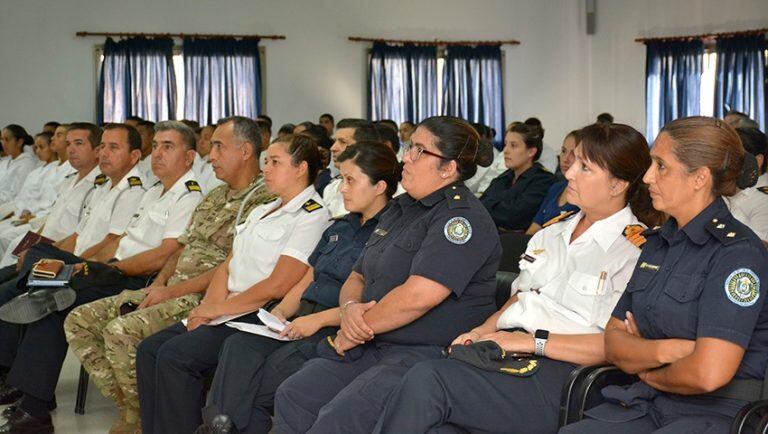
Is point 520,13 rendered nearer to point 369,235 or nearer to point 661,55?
point 661,55

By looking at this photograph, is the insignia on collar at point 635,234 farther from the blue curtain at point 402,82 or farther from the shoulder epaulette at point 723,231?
the blue curtain at point 402,82

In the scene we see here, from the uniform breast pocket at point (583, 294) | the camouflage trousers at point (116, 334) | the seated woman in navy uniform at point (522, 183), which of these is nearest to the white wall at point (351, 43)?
the seated woman in navy uniform at point (522, 183)

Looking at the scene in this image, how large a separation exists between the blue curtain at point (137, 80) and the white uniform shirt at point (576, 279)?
9.79m

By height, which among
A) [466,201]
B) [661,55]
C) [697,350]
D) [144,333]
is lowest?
[144,333]

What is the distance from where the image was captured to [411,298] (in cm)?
287

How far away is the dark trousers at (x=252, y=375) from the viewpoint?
3.30m

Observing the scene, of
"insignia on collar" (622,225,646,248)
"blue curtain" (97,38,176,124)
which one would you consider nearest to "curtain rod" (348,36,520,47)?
"blue curtain" (97,38,176,124)

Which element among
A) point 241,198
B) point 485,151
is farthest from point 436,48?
point 485,151

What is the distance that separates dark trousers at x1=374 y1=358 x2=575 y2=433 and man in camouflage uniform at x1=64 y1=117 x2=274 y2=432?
1.81 meters

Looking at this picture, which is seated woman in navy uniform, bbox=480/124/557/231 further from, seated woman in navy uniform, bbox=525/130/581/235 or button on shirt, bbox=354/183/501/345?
button on shirt, bbox=354/183/501/345

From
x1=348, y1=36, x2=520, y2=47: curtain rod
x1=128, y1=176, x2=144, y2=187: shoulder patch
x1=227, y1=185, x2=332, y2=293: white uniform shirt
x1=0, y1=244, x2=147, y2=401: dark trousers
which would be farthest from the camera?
x1=348, y1=36, x2=520, y2=47: curtain rod

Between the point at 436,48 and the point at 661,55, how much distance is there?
285 centimetres

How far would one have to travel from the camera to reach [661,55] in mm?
11797

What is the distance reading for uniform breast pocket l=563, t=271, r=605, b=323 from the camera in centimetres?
265
